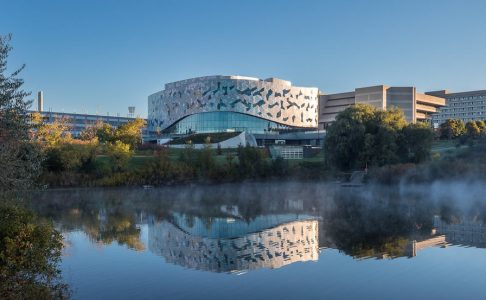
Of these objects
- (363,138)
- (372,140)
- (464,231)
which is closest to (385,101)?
(363,138)

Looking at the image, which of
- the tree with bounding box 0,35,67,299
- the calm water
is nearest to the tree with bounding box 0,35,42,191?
the tree with bounding box 0,35,67,299

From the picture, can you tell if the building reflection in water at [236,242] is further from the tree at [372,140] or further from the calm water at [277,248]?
the tree at [372,140]

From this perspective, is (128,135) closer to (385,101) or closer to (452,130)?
(452,130)

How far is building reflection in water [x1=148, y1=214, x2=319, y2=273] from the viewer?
16953 millimetres

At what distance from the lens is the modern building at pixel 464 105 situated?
161125 millimetres

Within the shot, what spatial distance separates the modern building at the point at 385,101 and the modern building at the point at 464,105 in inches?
980

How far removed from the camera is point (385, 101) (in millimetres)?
126312

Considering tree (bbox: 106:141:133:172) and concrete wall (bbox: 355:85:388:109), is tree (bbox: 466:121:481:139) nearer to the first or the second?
concrete wall (bbox: 355:85:388:109)

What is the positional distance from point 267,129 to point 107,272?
103315 mm

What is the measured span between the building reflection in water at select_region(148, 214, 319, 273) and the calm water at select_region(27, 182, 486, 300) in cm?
5

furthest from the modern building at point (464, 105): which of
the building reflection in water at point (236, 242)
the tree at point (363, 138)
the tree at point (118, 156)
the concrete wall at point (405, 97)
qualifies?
the building reflection in water at point (236, 242)

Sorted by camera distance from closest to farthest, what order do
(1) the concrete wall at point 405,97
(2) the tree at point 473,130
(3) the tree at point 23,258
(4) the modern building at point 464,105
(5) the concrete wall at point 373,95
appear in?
1. (3) the tree at point 23,258
2. (2) the tree at point 473,130
3. (5) the concrete wall at point 373,95
4. (1) the concrete wall at point 405,97
5. (4) the modern building at point 464,105

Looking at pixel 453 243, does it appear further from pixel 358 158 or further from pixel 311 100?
pixel 311 100

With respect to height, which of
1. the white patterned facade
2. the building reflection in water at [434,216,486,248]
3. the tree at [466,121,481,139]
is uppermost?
the tree at [466,121,481,139]
